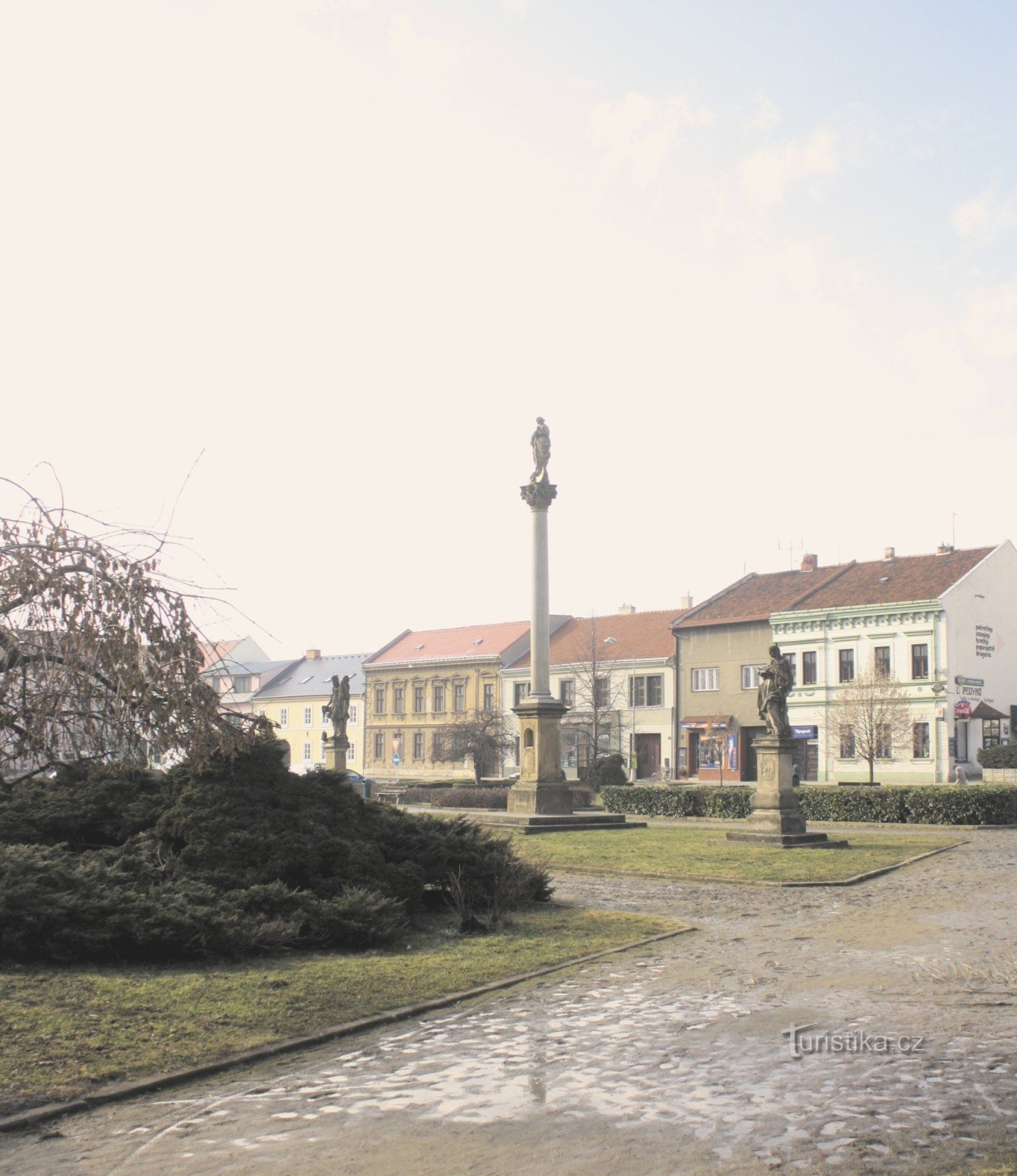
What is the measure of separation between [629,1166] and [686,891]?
961 cm

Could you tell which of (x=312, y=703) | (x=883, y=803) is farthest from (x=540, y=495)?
(x=312, y=703)

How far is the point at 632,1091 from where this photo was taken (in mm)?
5711

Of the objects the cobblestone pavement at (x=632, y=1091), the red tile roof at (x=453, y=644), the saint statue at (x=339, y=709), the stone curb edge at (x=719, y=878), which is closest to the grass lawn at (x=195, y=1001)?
the cobblestone pavement at (x=632, y=1091)

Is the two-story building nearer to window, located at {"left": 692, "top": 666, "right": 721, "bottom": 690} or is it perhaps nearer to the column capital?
window, located at {"left": 692, "top": 666, "right": 721, "bottom": 690}

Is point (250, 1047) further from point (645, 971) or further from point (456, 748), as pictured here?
point (456, 748)

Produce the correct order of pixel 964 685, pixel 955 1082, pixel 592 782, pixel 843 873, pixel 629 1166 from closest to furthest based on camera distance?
pixel 629 1166, pixel 955 1082, pixel 843 873, pixel 592 782, pixel 964 685

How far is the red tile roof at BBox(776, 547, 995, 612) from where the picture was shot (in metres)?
47.6

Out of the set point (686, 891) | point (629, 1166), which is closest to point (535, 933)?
point (686, 891)

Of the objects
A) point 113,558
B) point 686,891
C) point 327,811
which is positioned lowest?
point 686,891

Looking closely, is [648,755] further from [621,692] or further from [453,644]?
[453,644]

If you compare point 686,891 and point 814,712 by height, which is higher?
point 814,712

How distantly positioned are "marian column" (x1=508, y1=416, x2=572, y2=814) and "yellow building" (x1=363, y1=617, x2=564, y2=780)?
34510mm

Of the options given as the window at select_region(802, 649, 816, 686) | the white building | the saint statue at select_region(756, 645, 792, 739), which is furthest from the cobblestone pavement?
the window at select_region(802, 649, 816, 686)

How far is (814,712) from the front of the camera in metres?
49.8
